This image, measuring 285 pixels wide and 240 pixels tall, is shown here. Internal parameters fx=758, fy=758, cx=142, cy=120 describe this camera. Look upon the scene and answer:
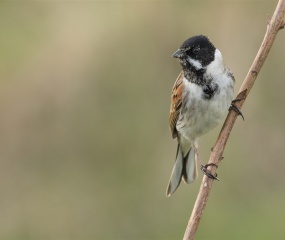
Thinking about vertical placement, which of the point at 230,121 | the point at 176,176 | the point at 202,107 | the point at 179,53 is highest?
the point at 179,53

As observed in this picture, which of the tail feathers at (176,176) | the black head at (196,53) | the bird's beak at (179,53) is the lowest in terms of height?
the tail feathers at (176,176)

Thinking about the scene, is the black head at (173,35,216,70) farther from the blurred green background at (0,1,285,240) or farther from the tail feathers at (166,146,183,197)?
the blurred green background at (0,1,285,240)

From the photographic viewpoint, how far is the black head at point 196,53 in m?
3.96

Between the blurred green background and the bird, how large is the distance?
2.10 metres

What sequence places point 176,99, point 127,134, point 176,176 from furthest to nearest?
point 127,134 → point 176,176 → point 176,99

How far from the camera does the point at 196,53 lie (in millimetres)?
4020

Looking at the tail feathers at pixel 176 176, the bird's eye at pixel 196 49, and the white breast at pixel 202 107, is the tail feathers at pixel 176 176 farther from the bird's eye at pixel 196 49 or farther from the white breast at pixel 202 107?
the bird's eye at pixel 196 49

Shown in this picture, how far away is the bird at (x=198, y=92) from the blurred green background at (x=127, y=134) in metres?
2.10

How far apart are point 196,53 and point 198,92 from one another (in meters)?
0.30

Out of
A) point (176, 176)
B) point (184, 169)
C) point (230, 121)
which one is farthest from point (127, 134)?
point (230, 121)

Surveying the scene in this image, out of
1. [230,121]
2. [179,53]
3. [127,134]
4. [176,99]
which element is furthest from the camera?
[127,134]

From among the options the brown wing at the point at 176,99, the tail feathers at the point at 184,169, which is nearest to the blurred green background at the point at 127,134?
the tail feathers at the point at 184,169

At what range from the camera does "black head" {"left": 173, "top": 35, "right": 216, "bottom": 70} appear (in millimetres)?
3963

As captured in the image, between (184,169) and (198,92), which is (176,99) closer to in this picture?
(198,92)
